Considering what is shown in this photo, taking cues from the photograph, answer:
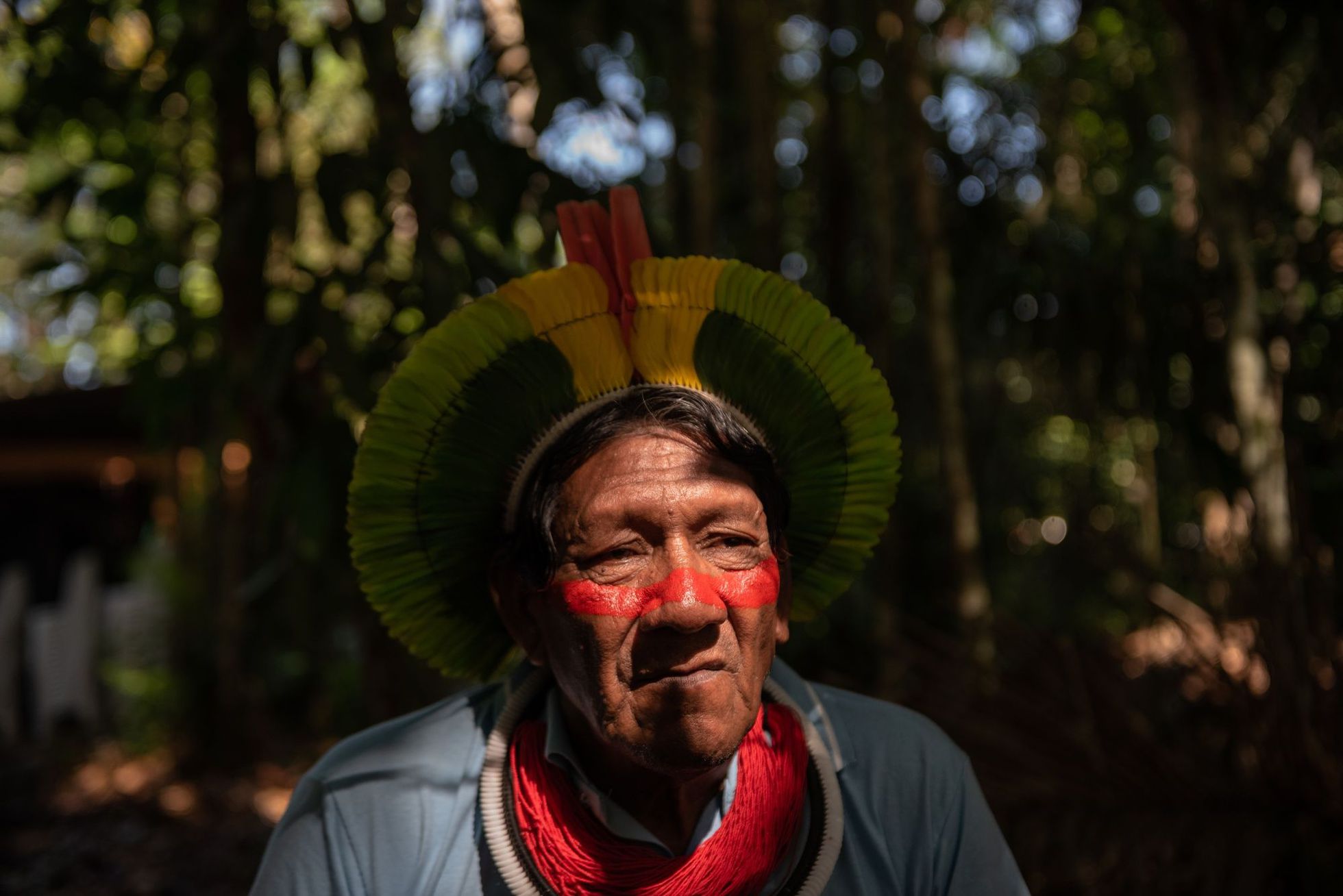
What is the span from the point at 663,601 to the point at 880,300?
3.14 metres

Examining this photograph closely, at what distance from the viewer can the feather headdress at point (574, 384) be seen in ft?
5.14

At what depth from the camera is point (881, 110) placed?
437 cm

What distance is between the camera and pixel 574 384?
1.57 metres

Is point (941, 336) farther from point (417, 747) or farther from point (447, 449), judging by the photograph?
point (417, 747)

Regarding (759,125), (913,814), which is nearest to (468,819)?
(913,814)

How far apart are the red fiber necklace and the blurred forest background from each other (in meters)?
0.96

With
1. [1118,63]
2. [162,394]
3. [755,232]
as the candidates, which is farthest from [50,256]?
[1118,63]

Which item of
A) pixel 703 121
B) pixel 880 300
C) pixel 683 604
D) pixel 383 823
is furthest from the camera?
pixel 880 300

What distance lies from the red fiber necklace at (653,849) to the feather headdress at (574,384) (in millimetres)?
344

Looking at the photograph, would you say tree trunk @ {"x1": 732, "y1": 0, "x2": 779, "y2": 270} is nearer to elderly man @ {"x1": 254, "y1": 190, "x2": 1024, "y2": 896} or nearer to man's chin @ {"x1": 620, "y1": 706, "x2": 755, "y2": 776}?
elderly man @ {"x1": 254, "y1": 190, "x2": 1024, "y2": 896}

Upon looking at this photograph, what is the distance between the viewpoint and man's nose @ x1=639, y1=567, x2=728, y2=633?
1.39 meters

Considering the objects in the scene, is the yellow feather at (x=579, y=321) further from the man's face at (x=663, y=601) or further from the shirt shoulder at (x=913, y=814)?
the shirt shoulder at (x=913, y=814)

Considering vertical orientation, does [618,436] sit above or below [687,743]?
above

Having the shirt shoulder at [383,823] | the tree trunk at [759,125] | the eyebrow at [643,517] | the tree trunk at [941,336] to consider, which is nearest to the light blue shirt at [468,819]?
the shirt shoulder at [383,823]
